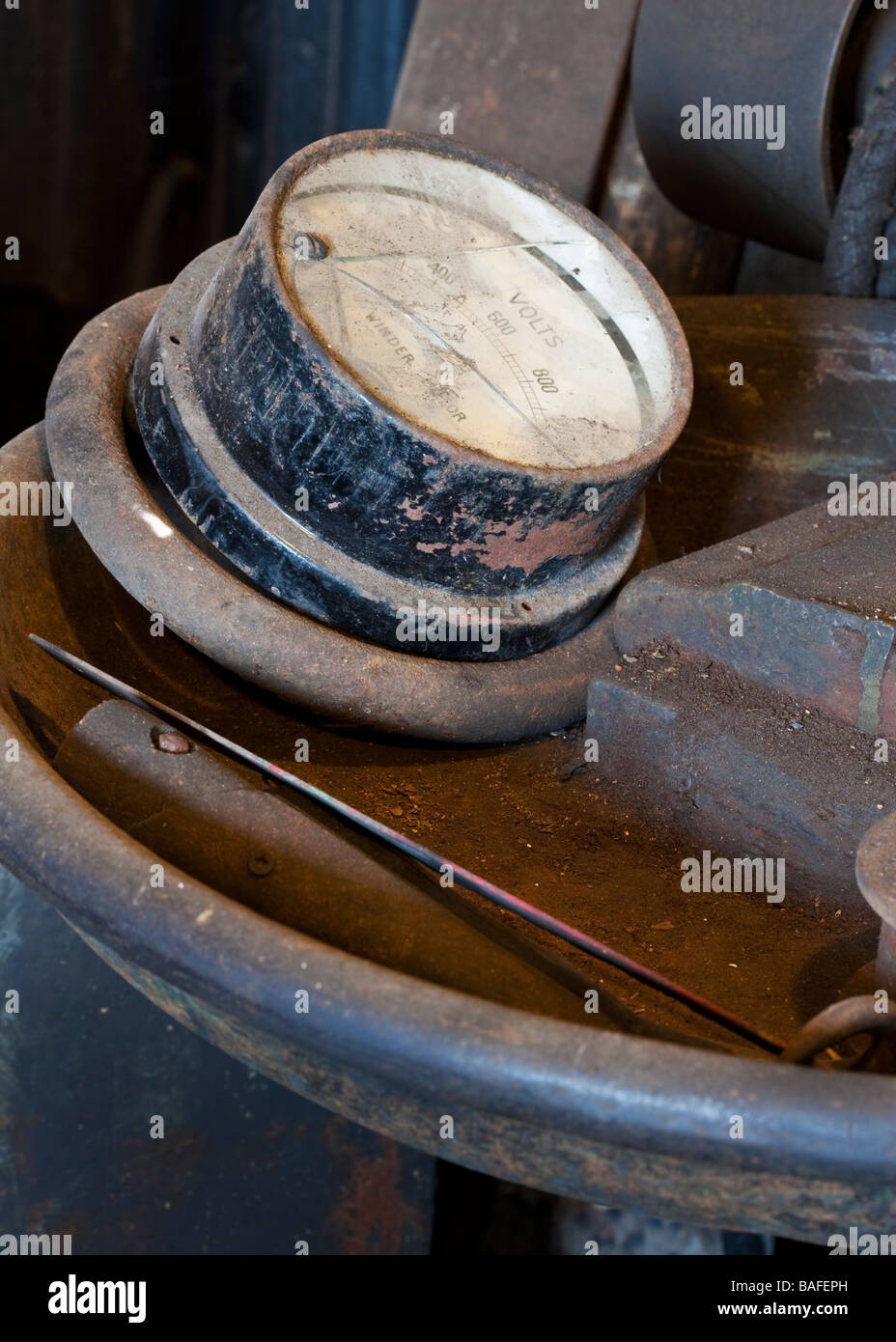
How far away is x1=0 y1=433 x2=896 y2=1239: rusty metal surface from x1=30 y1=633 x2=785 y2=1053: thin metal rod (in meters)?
0.21

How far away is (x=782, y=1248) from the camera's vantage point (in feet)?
8.65

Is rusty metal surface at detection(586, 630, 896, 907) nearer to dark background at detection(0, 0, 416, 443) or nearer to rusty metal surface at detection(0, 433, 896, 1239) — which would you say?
rusty metal surface at detection(0, 433, 896, 1239)

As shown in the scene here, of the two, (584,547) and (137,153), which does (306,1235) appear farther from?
(137,153)

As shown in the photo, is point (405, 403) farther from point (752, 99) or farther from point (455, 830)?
point (752, 99)

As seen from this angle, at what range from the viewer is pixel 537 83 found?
3275 millimetres

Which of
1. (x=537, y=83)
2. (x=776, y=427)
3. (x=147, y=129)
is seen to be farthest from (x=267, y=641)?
(x=147, y=129)

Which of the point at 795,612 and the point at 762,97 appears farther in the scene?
the point at 762,97

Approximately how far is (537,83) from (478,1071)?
112 inches

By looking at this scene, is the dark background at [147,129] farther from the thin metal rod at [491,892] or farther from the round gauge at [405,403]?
the thin metal rod at [491,892]

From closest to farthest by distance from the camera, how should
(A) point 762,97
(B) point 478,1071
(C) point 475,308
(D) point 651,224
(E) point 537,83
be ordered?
(B) point 478,1071 < (C) point 475,308 < (A) point 762,97 < (E) point 537,83 < (D) point 651,224

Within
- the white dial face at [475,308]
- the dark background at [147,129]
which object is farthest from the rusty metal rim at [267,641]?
the dark background at [147,129]

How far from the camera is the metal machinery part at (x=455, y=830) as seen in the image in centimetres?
105

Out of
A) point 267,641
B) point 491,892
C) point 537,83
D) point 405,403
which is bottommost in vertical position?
point 491,892

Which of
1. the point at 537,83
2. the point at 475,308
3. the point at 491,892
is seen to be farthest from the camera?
the point at 537,83
